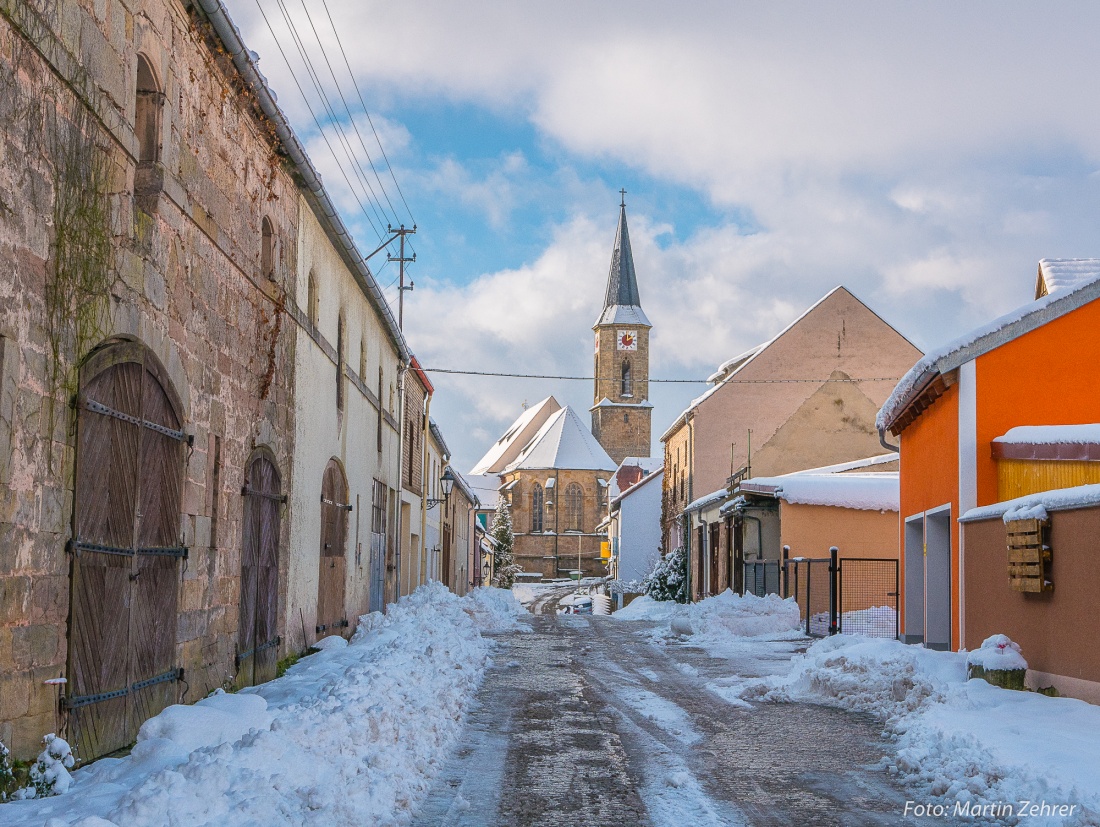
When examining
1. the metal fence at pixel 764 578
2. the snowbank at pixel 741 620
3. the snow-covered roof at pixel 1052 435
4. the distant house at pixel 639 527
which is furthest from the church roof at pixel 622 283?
the snow-covered roof at pixel 1052 435

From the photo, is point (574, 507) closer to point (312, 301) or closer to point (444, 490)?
point (444, 490)

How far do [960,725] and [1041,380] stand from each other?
6149 mm

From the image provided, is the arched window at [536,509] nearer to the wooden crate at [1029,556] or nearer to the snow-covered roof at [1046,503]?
the snow-covered roof at [1046,503]

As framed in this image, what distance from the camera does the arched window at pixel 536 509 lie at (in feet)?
312

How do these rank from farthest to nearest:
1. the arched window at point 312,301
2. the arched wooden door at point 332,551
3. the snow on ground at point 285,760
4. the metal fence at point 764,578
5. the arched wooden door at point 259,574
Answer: the metal fence at point 764,578 → the arched wooden door at point 332,551 → the arched window at point 312,301 → the arched wooden door at point 259,574 → the snow on ground at point 285,760

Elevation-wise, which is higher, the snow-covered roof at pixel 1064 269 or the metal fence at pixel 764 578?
the snow-covered roof at pixel 1064 269

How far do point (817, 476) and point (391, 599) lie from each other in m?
10.5

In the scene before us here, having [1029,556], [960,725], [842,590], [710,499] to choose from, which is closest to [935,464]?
[1029,556]

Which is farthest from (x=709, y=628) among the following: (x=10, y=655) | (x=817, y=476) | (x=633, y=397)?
(x=633, y=397)

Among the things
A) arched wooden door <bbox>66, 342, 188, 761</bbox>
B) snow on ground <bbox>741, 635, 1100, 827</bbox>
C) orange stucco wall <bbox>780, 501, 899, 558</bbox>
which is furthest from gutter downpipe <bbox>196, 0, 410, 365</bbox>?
orange stucco wall <bbox>780, 501, 899, 558</bbox>

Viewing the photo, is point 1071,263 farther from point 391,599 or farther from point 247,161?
point 391,599

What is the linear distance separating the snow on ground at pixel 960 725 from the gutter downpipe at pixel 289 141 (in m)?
8.04

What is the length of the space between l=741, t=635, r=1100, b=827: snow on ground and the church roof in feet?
267

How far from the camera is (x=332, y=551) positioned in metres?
16.6
